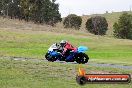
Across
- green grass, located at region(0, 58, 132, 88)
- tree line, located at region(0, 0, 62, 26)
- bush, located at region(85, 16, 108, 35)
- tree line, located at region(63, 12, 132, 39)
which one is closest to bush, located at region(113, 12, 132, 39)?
tree line, located at region(63, 12, 132, 39)

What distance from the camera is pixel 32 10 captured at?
144m

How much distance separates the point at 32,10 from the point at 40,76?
12281 cm

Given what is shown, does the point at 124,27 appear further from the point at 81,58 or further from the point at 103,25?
the point at 81,58

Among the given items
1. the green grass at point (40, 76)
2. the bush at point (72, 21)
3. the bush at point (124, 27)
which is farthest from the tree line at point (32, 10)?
the green grass at point (40, 76)

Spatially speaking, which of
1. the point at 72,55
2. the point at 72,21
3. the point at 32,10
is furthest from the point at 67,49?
the point at 72,21

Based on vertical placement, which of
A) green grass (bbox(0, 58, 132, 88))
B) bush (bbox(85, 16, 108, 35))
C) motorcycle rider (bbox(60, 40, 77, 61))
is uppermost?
motorcycle rider (bbox(60, 40, 77, 61))

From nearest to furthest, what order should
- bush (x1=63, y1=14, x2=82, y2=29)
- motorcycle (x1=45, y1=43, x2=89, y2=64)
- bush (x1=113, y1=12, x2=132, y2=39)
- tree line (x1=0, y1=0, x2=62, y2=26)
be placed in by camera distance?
motorcycle (x1=45, y1=43, x2=89, y2=64), tree line (x1=0, y1=0, x2=62, y2=26), bush (x1=113, y1=12, x2=132, y2=39), bush (x1=63, y1=14, x2=82, y2=29)

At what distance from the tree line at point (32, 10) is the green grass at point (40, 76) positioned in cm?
11278

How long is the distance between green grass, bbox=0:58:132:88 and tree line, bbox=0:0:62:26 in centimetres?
11278

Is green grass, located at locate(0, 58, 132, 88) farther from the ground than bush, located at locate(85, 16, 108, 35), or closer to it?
farther from the ground

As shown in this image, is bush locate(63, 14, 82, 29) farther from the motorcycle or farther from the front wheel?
the front wheel

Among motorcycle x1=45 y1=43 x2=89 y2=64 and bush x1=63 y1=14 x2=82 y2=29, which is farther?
bush x1=63 y1=14 x2=82 y2=29

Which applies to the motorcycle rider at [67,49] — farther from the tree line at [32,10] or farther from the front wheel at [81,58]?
the tree line at [32,10]

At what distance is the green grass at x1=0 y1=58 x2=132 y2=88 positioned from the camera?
19.5 meters
